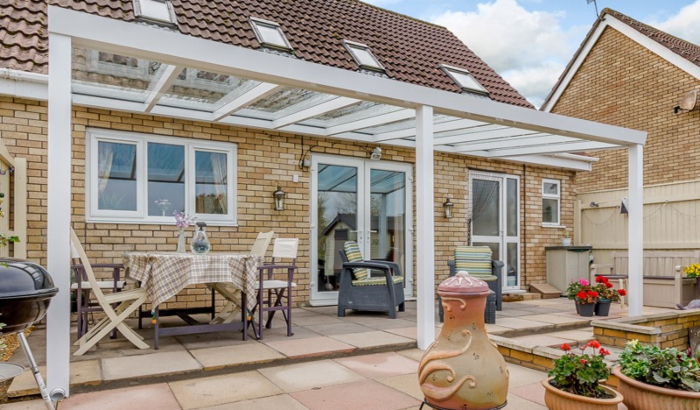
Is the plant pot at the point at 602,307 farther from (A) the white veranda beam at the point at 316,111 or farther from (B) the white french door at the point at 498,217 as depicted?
(A) the white veranda beam at the point at 316,111

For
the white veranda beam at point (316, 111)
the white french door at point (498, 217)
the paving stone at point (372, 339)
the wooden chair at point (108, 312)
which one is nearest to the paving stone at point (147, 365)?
the wooden chair at point (108, 312)

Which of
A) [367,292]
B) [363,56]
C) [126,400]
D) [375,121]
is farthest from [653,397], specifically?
[363,56]

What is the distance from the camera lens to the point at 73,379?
321cm

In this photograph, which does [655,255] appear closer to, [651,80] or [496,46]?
[651,80]

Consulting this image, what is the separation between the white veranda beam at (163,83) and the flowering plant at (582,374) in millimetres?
3259

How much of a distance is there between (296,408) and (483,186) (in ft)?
20.1

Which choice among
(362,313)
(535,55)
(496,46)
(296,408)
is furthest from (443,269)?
(535,55)

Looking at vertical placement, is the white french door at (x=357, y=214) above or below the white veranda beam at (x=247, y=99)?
below

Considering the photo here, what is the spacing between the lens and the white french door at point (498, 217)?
832 centimetres

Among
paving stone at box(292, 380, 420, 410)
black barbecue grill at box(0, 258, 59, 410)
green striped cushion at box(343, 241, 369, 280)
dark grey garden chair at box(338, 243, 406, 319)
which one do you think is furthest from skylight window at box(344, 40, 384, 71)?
black barbecue grill at box(0, 258, 59, 410)

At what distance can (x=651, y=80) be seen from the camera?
412 inches

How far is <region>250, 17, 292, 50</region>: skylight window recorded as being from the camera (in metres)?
6.50

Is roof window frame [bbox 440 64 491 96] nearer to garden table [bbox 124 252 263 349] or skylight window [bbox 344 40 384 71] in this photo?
skylight window [bbox 344 40 384 71]

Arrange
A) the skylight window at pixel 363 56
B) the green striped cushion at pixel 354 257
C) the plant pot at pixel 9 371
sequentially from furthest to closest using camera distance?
1. the skylight window at pixel 363 56
2. the green striped cushion at pixel 354 257
3. the plant pot at pixel 9 371
